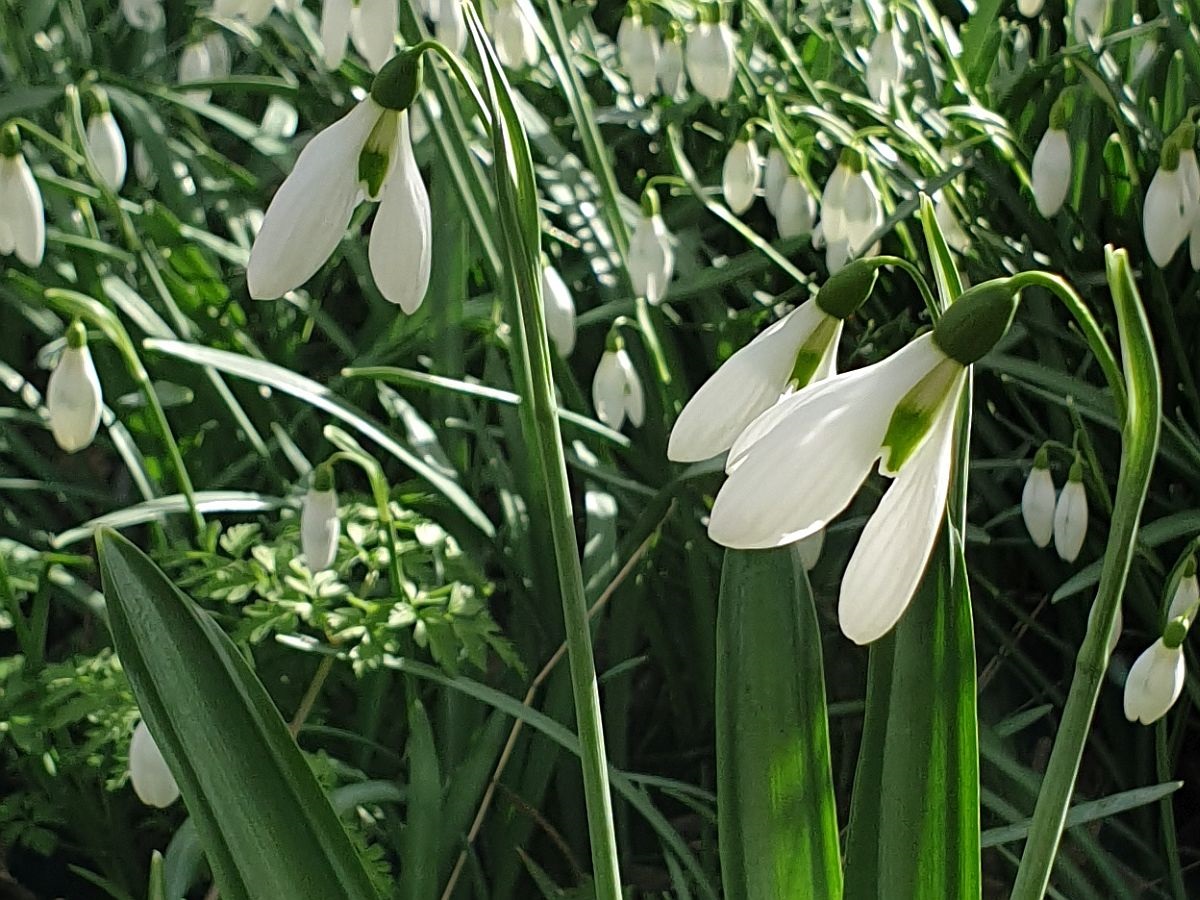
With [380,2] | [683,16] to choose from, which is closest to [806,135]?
[683,16]

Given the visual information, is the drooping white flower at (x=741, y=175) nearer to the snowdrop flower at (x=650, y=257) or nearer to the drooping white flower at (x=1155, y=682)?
the snowdrop flower at (x=650, y=257)

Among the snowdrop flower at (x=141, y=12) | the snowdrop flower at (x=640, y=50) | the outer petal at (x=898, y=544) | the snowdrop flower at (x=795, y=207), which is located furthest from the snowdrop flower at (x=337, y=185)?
the snowdrop flower at (x=141, y=12)

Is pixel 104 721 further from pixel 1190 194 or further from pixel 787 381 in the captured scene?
pixel 1190 194

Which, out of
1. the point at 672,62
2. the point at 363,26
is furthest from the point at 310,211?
the point at 672,62

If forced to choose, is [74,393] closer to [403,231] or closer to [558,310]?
[558,310]

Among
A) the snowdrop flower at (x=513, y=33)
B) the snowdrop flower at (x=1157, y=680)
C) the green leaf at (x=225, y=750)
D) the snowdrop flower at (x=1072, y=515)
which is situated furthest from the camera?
the snowdrop flower at (x=513, y=33)

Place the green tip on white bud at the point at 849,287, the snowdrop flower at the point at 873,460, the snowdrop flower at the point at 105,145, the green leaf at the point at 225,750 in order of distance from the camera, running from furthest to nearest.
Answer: the snowdrop flower at the point at 105,145, the green leaf at the point at 225,750, the green tip on white bud at the point at 849,287, the snowdrop flower at the point at 873,460

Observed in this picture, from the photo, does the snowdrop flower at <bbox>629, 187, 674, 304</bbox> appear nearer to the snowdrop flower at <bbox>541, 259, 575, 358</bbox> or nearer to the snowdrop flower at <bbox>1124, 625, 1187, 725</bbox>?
the snowdrop flower at <bbox>541, 259, 575, 358</bbox>
